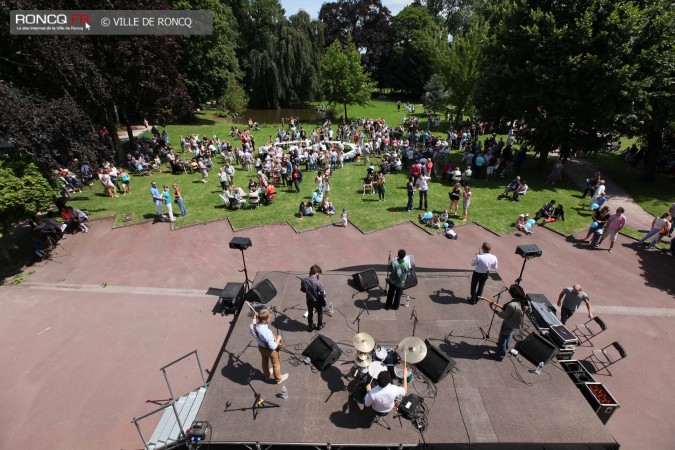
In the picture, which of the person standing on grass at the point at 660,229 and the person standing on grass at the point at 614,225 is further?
the person standing on grass at the point at 660,229

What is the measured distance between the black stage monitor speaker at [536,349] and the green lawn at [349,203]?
864 cm

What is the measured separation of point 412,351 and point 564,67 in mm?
19602

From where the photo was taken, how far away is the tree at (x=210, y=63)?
38428 millimetres

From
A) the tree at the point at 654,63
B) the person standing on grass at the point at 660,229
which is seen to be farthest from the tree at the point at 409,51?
the person standing on grass at the point at 660,229

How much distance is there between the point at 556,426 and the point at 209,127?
1604 inches

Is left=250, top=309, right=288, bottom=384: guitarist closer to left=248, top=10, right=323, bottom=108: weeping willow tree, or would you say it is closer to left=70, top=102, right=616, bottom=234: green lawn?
left=70, top=102, right=616, bottom=234: green lawn

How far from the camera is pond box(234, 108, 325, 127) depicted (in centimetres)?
4431

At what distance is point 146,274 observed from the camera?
13.8m

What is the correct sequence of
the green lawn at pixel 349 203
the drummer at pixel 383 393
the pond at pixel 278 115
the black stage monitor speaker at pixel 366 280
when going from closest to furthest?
the drummer at pixel 383 393, the black stage monitor speaker at pixel 366 280, the green lawn at pixel 349 203, the pond at pixel 278 115

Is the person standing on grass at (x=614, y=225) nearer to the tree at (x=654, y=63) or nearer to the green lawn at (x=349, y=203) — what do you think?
the green lawn at (x=349, y=203)

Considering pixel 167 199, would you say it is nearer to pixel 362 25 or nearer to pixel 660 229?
pixel 660 229

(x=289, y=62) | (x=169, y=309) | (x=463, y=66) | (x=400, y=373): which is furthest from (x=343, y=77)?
(x=400, y=373)

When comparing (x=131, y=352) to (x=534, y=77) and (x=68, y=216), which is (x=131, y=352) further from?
(x=534, y=77)

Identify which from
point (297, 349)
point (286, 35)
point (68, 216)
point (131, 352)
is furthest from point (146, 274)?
point (286, 35)
